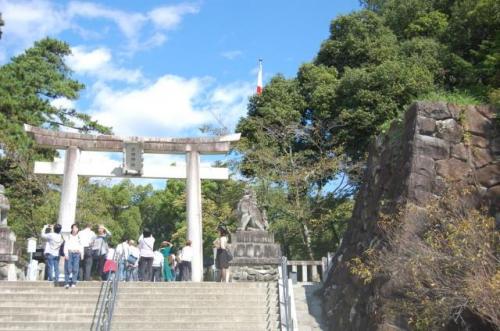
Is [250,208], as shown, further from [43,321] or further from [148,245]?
[43,321]

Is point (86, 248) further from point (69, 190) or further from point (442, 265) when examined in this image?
point (442, 265)

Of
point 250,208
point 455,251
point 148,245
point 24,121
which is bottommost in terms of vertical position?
point 455,251

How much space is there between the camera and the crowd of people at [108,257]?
11148mm

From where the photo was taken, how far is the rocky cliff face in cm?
926

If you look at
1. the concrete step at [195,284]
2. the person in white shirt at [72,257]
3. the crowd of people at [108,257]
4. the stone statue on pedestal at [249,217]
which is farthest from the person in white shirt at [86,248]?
the stone statue on pedestal at [249,217]

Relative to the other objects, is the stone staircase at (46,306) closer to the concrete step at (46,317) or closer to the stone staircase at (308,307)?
the concrete step at (46,317)

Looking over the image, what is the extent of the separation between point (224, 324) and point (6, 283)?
461 cm

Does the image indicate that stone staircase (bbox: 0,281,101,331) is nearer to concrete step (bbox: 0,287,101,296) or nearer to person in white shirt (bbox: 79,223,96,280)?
concrete step (bbox: 0,287,101,296)

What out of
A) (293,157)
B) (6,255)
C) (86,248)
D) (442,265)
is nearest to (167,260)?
(86,248)

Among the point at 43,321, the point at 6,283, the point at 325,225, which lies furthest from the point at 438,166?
the point at 325,225

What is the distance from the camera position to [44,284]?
36.7ft

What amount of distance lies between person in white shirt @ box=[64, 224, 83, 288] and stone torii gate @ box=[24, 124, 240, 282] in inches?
222

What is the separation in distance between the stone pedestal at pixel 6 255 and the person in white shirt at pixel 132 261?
287 cm

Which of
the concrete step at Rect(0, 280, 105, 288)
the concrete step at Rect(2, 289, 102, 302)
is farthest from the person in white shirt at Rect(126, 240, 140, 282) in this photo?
the concrete step at Rect(2, 289, 102, 302)
